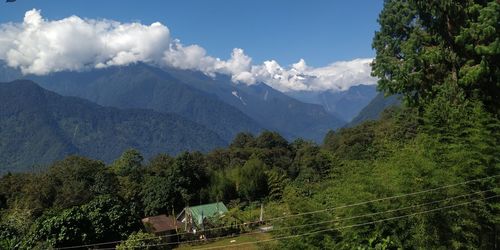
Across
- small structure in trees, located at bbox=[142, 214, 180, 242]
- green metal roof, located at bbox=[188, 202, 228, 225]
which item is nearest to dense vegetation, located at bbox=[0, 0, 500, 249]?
small structure in trees, located at bbox=[142, 214, 180, 242]

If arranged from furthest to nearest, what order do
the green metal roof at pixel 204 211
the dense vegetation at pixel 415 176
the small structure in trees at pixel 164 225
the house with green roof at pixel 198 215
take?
the green metal roof at pixel 204 211
the house with green roof at pixel 198 215
the small structure in trees at pixel 164 225
the dense vegetation at pixel 415 176

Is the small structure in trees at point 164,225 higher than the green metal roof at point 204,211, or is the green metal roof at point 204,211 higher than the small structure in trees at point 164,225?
the green metal roof at point 204,211

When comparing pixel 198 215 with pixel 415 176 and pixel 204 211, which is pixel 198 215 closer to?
pixel 204 211

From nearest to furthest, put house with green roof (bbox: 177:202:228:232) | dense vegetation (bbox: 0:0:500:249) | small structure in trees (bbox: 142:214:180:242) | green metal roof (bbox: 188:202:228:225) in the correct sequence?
1. dense vegetation (bbox: 0:0:500:249)
2. small structure in trees (bbox: 142:214:180:242)
3. house with green roof (bbox: 177:202:228:232)
4. green metal roof (bbox: 188:202:228:225)

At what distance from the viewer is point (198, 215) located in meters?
39.8

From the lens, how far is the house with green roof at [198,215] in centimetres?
3656

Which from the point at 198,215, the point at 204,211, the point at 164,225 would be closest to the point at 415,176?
the point at 164,225

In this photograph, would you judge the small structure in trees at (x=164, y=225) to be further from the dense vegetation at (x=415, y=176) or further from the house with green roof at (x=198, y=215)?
the dense vegetation at (x=415, y=176)

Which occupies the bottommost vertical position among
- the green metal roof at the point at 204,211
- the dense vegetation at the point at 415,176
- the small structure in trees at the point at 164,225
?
the small structure in trees at the point at 164,225

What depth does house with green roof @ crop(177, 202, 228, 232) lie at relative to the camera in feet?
120

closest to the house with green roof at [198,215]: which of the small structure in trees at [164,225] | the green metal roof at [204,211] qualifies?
the green metal roof at [204,211]

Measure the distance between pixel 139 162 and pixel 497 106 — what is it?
5107cm

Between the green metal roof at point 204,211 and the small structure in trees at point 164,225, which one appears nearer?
the small structure in trees at point 164,225

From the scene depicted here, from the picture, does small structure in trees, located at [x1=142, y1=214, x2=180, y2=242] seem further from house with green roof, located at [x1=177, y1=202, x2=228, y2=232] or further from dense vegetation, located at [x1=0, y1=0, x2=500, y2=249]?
dense vegetation, located at [x1=0, y1=0, x2=500, y2=249]
